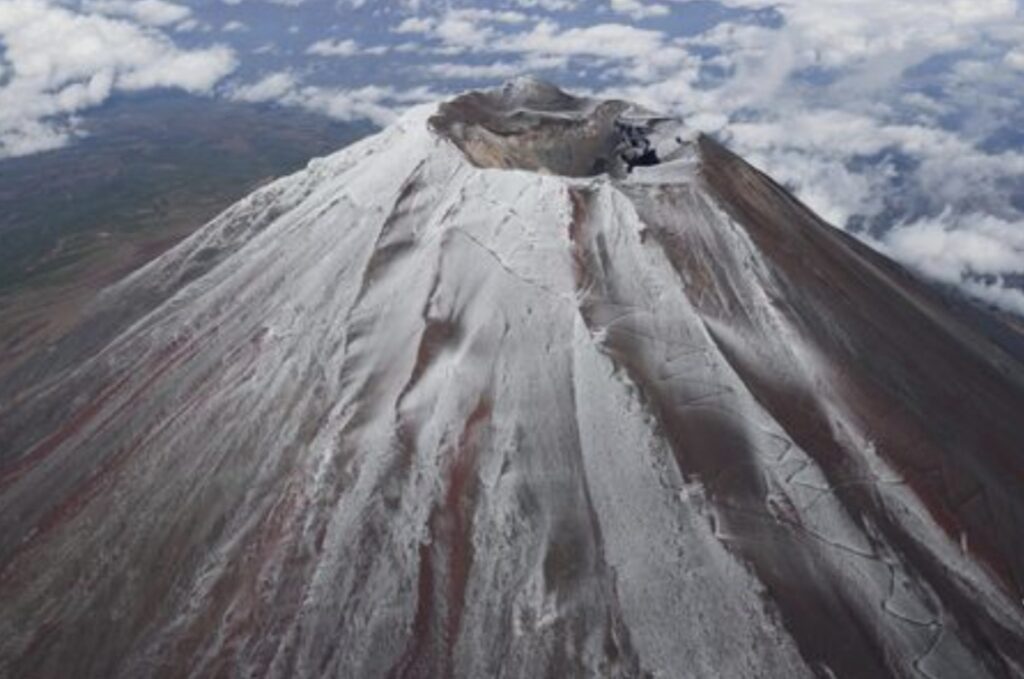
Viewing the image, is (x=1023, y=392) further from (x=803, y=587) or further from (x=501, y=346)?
(x=501, y=346)

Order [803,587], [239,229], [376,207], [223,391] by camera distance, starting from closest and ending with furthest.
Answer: [803,587]
[223,391]
[376,207]
[239,229]

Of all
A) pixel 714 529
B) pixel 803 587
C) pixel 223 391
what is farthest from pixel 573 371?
pixel 223 391

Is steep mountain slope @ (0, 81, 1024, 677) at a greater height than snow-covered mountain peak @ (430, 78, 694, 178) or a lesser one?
lesser

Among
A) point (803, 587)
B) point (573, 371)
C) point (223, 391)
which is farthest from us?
point (223, 391)

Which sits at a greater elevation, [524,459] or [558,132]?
[558,132]

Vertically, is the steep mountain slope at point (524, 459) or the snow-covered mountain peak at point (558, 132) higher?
the snow-covered mountain peak at point (558, 132)

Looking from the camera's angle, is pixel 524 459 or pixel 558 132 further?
pixel 558 132

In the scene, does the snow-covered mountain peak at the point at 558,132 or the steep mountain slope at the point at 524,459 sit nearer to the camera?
the steep mountain slope at the point at 524,459

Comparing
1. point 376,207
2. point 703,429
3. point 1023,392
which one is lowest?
point 1023,392
